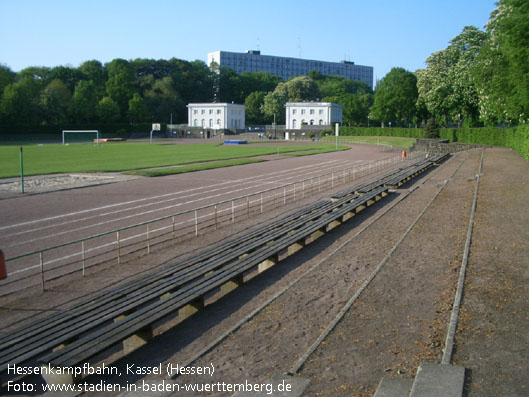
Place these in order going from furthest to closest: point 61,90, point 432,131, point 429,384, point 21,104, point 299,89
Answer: point 299,89, point 61,90, point 21,104, point 432,131, point 429,384

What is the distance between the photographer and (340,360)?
303 inches

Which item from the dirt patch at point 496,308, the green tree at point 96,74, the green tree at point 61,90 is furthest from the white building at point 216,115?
the dirt patch at point 496,308

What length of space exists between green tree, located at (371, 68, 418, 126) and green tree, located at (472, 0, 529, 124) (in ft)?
139

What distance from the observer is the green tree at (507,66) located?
33.6 m

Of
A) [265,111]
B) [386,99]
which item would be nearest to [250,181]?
[386,99]

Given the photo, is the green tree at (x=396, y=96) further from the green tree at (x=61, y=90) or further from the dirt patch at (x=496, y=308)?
the dirt patch at (x=496, y=308)

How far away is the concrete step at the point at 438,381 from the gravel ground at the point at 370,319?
0.21 metres

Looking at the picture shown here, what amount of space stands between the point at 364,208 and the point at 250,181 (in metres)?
12.7

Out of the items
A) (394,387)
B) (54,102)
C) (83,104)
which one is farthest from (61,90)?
(394,387)

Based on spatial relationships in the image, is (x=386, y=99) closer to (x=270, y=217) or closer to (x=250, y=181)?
(x=250, y=181)

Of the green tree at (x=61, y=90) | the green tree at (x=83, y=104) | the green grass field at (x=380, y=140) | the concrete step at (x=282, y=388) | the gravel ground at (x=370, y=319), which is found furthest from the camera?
the green tree at (x=83, y=104)

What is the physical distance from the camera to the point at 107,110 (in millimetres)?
118812

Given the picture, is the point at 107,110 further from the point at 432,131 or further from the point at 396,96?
the point at 432,131

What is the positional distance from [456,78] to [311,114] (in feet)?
202
